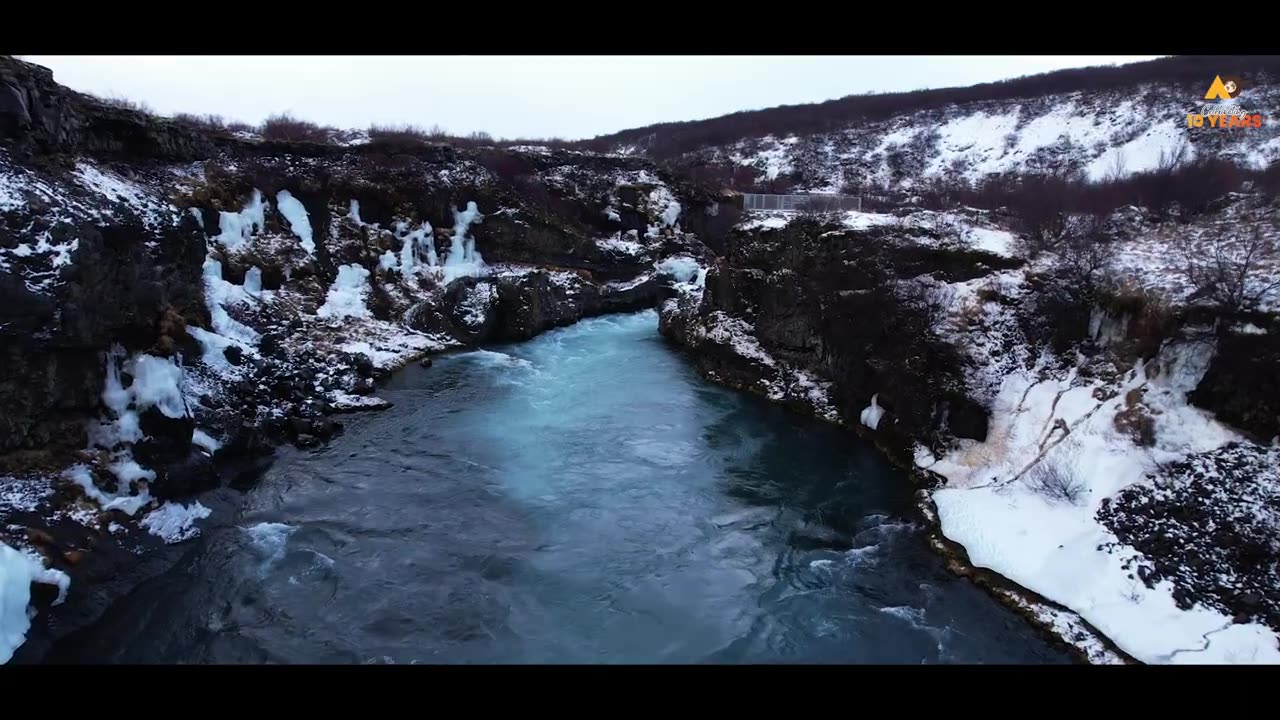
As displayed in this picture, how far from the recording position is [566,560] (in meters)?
13.0

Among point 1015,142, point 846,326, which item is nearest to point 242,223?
point 846,326

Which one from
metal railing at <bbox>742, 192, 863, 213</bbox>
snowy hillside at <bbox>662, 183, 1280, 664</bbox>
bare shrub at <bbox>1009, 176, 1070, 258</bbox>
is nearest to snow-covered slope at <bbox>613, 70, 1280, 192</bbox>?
bare shrub at <bbox>1009, 176, 1070, 258</bbox>

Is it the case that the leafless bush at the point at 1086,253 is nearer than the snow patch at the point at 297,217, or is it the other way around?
the leafless bush at the point at 1086,253

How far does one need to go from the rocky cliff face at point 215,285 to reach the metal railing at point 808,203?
744cm

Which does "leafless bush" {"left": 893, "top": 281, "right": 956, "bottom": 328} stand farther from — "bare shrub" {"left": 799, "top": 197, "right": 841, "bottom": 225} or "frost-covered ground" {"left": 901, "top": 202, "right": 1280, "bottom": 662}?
"bare shrub" {"left": 799, "top": 197, "right": 841, "bottom": 225}

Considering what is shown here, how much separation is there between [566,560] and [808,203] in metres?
22.6

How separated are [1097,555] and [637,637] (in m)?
8.49

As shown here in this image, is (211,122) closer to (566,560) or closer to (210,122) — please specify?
(210,122)

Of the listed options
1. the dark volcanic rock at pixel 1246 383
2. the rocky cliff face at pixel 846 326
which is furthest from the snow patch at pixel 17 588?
the dark volcanic rock at pixel 1246 383

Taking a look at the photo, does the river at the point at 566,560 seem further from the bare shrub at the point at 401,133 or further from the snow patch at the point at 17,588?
the bare shrub at the point at 401,133

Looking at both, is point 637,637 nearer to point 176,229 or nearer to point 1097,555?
point 1097,555

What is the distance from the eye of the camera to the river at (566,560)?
35.4 feet

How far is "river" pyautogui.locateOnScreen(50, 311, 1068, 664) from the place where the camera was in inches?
425

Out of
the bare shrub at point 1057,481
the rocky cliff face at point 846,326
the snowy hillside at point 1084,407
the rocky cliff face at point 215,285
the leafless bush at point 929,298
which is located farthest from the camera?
the leafless bush at point 929,298
